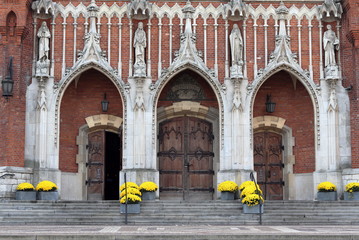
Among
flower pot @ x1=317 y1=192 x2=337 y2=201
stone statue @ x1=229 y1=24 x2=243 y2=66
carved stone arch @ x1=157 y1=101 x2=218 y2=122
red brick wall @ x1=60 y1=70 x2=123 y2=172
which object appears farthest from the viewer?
carved stone arch @ x1=157 y1=101 x2=218 y2=122

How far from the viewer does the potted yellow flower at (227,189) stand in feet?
82.8

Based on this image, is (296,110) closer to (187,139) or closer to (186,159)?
(187,139)

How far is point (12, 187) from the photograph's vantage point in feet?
82.6

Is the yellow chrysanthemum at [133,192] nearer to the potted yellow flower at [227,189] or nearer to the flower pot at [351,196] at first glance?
the potted yellow flower at [227,189]

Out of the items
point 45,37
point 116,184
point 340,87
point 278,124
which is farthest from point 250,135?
point 45,37

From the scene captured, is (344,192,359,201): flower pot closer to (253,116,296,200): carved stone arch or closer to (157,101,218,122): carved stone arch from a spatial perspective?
(253,116,296,200): carved stone arch

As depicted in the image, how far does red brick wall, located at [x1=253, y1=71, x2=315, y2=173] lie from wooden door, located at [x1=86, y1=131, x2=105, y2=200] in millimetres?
6442

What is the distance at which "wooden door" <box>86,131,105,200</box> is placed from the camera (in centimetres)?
2794

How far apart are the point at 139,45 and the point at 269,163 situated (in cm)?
713

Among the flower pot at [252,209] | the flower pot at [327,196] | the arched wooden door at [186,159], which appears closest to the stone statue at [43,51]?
the arched wooden door at [186,159]

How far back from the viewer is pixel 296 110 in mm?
28328

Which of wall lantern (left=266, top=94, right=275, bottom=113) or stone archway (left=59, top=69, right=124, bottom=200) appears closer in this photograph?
stone archway (left=59, top=69, right=124, bottom=200)

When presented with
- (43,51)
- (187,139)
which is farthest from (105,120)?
(43,51)

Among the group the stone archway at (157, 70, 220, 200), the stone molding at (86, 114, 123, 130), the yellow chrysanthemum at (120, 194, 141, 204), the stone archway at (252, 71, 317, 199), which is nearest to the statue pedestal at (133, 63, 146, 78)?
the stone archway at (157, 70, 220, 200)
